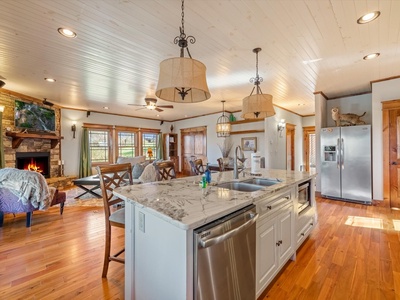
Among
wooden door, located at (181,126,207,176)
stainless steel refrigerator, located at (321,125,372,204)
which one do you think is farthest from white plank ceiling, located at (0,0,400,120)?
wooden door, located at (181,126,207,176)

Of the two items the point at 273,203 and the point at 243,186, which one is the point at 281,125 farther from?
the point at 273,203

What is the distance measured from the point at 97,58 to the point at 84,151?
4.60 meters

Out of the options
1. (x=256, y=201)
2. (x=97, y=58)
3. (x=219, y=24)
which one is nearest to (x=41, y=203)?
(x=97, y=58)

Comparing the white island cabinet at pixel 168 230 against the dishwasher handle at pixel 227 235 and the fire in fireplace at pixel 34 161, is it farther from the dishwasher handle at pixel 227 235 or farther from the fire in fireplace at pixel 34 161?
the fire in fireplace at pixel 34 161

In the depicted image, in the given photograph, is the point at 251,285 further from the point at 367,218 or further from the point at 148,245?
the point at 367,218

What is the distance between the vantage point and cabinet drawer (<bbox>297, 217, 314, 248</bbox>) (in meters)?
2.29

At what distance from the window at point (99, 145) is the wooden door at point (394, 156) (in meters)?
8.05

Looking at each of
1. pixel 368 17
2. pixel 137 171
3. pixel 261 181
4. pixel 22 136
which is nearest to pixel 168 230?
pixel 261 181

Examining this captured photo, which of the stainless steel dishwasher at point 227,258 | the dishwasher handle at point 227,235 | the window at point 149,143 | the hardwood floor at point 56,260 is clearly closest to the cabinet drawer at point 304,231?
the stainless steel dishwasher at point 227,258

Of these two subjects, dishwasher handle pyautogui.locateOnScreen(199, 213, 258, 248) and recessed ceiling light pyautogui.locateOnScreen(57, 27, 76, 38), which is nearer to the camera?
dishwasher handle pyautogui.locateOnScreen(199, 213, 258, 248)

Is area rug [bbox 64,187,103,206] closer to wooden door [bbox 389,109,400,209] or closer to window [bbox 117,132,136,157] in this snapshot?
window [bbox 117,132,136,157]

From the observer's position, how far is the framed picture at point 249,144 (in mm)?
6602

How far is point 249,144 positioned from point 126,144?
4812 millimetres

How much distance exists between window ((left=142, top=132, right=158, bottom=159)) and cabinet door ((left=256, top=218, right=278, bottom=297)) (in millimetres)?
7080
